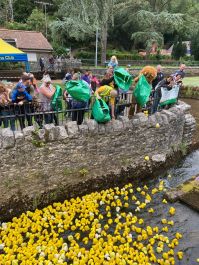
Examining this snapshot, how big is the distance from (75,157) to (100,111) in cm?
145

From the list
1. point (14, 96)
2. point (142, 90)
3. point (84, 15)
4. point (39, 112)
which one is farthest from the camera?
point (84, 15)

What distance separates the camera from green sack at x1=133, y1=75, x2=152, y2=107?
26.6 ft

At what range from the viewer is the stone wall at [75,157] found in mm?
6641

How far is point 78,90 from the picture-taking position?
723 centimetres

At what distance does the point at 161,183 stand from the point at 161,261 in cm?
300

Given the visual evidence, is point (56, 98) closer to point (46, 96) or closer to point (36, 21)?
point (46, 96)

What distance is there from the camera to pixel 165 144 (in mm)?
9266

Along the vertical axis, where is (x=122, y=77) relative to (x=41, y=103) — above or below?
above

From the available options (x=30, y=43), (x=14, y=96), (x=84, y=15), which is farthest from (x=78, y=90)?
(x=30, y=43)

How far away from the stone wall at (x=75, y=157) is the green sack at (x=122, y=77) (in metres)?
1.05

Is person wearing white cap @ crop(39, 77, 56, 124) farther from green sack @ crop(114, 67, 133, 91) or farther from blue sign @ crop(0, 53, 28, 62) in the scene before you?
blue sign @ crop(0, 53, 28, 62)

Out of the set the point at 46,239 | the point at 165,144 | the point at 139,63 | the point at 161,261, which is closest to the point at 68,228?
the point at 46,239

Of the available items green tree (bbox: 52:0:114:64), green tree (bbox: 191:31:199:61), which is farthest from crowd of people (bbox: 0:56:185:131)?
green tree (bbox: 191:31:199:61)

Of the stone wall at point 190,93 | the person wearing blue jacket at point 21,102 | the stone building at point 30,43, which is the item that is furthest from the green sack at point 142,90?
the stone building at point 30,43
